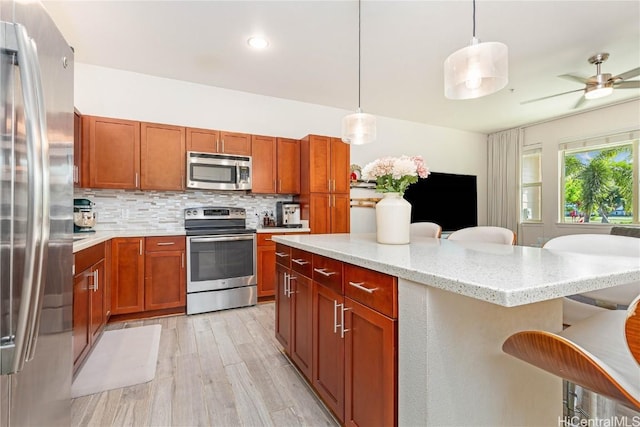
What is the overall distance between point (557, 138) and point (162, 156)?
244 inches

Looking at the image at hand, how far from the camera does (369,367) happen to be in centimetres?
119

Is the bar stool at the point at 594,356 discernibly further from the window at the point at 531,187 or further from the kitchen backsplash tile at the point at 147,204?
the window at the point at 531,187

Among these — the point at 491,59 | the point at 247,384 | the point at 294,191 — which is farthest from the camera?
the point at 294,191

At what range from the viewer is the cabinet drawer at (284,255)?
2090 millimetres

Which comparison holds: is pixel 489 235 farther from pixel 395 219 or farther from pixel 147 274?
pixel 147 274

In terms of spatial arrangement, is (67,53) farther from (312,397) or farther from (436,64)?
(436,64)

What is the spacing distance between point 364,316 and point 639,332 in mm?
788

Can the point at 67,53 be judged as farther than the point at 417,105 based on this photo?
No

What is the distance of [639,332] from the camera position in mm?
671

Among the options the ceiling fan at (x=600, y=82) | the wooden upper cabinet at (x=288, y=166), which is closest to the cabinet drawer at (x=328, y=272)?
the wooden upper cabinet at (x=288, y=166)

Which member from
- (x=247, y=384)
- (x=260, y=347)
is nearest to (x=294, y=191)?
(x=260, y=347)

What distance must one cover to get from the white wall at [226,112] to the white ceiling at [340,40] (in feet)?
0.48

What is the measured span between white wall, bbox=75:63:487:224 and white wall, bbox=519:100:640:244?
1.62m

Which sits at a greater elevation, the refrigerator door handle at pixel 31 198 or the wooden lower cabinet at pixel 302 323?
the refrigerator door handle at pixel 31 198
